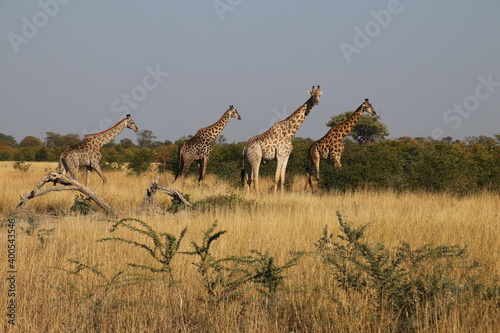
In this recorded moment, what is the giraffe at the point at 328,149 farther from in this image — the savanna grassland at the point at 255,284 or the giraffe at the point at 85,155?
the savanna grassland at the point at 255,284

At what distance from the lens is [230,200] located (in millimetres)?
10367

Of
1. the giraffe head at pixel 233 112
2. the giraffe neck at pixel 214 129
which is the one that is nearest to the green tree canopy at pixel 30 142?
the giraffe head at pixel 233 112

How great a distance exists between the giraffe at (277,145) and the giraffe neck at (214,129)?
2011 millimetres

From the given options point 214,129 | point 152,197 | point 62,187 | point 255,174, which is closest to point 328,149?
point 255,174

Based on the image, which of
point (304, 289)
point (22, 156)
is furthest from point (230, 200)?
point (22, 156)

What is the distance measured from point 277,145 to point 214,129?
2.76 m

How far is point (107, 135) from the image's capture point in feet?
46.6

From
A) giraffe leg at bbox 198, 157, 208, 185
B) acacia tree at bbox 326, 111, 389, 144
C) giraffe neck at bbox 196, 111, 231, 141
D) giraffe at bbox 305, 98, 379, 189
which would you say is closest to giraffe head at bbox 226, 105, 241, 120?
giraffe neck at bbox 196, 111, 231, 141

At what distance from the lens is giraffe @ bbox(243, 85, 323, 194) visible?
41.1ft

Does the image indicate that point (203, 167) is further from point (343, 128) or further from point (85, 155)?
point (343, 128)

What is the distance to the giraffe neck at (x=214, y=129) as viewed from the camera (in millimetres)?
14445

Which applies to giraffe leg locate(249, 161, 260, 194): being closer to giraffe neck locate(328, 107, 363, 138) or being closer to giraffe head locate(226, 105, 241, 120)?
giraffe neck locate(328, 107, 363, 138)

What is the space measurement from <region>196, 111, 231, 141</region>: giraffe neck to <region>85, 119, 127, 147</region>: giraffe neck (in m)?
2.38

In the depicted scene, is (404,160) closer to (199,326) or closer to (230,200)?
(230,200)
